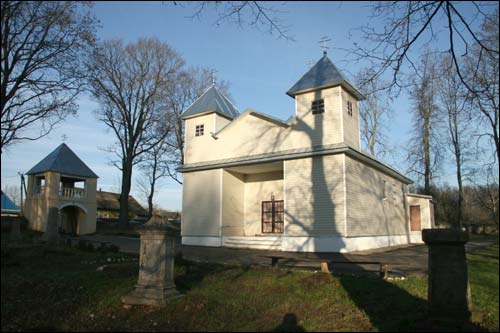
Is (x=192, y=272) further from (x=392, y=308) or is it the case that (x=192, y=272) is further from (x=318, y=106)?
(x=318, y=106)

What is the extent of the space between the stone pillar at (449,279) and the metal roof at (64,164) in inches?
1166

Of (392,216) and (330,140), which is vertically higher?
(330,140)

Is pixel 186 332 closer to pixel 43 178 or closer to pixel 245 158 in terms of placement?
pixel 245 158

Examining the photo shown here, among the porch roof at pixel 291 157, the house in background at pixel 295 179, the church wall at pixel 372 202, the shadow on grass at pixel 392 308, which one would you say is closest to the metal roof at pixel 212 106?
the house in background at pixel 295 179

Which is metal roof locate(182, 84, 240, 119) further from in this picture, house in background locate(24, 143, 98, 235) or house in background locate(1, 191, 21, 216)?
house in background locate(1, 191, 21, 216)

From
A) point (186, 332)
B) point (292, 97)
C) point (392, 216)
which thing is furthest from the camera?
point (392, 216)

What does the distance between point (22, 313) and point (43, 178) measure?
26.8 metres

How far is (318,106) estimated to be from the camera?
58.2ft

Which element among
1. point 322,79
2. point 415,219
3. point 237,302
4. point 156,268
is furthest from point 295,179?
point 415,219

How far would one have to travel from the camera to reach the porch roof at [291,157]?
16.7m

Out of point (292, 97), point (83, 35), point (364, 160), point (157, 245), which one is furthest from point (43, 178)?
point (157, 245)

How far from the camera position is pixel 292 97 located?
18.7 metres

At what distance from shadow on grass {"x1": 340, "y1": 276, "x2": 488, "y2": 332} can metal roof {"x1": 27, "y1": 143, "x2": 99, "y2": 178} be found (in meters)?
26.9

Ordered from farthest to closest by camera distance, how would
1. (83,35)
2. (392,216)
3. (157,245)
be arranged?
1. (392,216)
2. (83,35)
3. (157,245)
